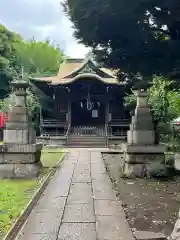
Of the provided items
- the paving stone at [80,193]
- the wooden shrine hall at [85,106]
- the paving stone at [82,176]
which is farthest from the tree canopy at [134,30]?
the wooden shrine hall at [85,106]

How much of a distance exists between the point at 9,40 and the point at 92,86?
77.1 feet

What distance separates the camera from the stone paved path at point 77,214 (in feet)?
18.6

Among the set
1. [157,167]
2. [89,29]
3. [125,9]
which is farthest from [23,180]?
[125,9]

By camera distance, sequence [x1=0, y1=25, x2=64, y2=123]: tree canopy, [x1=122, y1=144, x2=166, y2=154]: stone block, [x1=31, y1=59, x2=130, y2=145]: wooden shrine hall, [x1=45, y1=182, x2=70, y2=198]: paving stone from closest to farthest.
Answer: [x1=45, y1=182, x2=70, y2=198]: paving stone < [x1=122, y1=144, x2=166, y2=154]: stone block < [x1=31, y1=59, x2=130, y2=145]: wooden shrine hall < [x1=0, y1=25, x2=64, y2=123]: tree canopy

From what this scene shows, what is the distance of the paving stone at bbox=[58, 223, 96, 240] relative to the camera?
552 centimetres

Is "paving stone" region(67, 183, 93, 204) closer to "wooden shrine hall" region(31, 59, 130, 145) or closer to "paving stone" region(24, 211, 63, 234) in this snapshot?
"paving stone" region(24, 211, 63, 234)

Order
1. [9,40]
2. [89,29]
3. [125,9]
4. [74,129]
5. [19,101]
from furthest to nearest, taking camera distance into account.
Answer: [9,40] < [74,129] < [19,101] < [89,29] < [125,9]

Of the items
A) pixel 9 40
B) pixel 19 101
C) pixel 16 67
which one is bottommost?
pixel 19 101

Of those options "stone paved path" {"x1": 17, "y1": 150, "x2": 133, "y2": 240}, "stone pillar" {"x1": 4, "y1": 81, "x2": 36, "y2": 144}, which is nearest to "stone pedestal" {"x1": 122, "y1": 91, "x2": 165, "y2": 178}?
"stone paved path" {"x1": 17, "y1": 150, "x2": 133, "y2": 240}

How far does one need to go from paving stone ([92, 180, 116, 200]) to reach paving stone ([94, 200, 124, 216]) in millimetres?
451

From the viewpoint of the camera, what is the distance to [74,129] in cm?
3300

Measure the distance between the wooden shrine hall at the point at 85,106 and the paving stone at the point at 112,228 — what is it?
24.0 metres

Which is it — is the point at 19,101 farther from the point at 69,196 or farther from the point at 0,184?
the point at 69,196

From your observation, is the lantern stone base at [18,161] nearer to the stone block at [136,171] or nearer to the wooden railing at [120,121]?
the stone block at [136,171]
